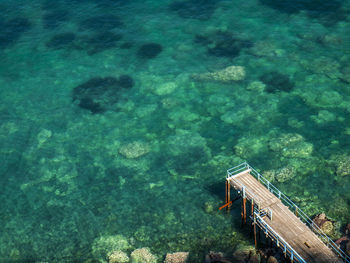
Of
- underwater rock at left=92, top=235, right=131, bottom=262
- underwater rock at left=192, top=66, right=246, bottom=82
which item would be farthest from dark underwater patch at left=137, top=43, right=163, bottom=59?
underwater rock at left=92, top=235, right=131, bottom=262

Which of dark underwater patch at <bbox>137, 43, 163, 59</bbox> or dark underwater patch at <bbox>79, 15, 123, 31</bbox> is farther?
dark underwater patch at <bbox>79, 15, 123, 31</bbox>

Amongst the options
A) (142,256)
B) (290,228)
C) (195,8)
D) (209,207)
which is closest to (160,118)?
(209,207)

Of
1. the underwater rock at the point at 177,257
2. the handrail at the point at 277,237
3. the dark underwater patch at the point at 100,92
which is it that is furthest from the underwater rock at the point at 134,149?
the handrail at the point at 277,237

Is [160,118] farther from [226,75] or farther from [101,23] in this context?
[101,23]

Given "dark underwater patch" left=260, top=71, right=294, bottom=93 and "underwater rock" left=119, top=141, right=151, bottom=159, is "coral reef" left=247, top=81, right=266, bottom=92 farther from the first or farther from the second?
"underwater rock" left=119, top=141, right=151, bottom=159

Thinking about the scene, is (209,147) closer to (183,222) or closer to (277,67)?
(183,222)

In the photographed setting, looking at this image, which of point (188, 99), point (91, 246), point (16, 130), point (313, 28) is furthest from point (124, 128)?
point (313, 28)

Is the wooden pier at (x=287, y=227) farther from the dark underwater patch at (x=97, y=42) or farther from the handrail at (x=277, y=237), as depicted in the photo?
the dark underwater patch at (x=97, y=42)
